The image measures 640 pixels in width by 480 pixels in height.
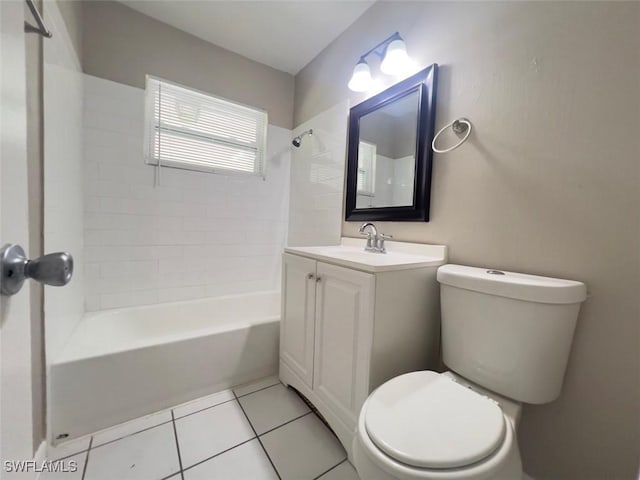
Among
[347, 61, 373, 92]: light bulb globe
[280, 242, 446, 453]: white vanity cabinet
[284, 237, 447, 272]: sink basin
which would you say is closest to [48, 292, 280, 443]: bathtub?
[280, 242, 446, 453]: white vanity cabinet

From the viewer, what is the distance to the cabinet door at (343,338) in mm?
1021

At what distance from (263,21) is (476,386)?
94.3 inches

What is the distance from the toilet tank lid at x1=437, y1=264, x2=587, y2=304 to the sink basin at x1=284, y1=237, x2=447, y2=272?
6.4 inches

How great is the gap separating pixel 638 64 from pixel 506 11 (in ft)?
1.73

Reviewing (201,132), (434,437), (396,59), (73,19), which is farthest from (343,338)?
(73,19)

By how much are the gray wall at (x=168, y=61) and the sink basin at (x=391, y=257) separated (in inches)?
60.8

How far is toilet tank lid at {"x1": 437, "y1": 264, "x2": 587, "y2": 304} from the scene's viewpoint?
0.81 m

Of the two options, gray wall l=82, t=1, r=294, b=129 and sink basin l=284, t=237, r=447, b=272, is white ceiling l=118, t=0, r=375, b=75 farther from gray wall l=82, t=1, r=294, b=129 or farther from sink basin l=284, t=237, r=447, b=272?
sink basin l=284, t=237, r=447, b=272

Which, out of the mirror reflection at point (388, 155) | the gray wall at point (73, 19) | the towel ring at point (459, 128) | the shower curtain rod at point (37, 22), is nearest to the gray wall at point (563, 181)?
the towel ring at point (459, 128)

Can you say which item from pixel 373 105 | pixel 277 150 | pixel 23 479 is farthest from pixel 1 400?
pixel 277 150

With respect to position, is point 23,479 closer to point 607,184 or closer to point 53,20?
point 607,184

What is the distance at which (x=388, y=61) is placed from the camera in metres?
1.40

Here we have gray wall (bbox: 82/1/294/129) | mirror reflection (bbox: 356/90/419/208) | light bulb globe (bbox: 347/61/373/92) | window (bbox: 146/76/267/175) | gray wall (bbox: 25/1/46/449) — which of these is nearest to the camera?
gray wall (bbox: 25/1/46/449)

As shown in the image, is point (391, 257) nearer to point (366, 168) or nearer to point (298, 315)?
point (298, 315)
